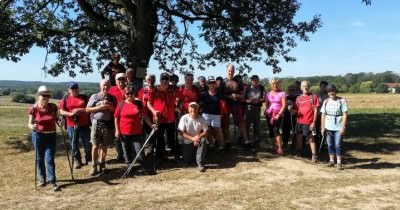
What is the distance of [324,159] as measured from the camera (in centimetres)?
1096

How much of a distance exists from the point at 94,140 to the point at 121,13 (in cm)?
772

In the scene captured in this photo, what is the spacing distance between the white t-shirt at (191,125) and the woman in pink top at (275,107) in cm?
190

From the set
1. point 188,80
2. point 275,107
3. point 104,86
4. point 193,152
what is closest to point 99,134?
point 104,86

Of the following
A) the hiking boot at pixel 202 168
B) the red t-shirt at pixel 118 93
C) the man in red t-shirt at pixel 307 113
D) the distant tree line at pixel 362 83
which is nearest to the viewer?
the hiking boot at pixel 202 168

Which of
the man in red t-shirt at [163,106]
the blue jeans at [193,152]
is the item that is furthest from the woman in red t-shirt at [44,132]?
the blue jeans at [193,152]

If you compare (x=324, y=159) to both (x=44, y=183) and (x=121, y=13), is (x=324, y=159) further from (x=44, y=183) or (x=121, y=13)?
(x=121, y=13)

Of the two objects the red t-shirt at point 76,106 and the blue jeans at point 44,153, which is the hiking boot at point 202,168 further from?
the blue jeans at point 44,153

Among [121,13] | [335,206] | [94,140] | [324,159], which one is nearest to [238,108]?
[324,159]

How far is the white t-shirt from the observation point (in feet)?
32.1

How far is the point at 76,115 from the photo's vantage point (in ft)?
30.7

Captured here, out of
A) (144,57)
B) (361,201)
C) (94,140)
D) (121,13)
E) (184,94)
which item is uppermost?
(121,13)

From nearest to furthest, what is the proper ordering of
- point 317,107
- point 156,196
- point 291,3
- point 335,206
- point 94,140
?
point 335,206
point 156,196
point 94,140
point 317,107
point 291,3

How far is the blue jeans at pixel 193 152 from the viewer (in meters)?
9.57

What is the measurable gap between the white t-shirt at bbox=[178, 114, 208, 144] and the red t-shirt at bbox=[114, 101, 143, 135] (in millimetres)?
1077
